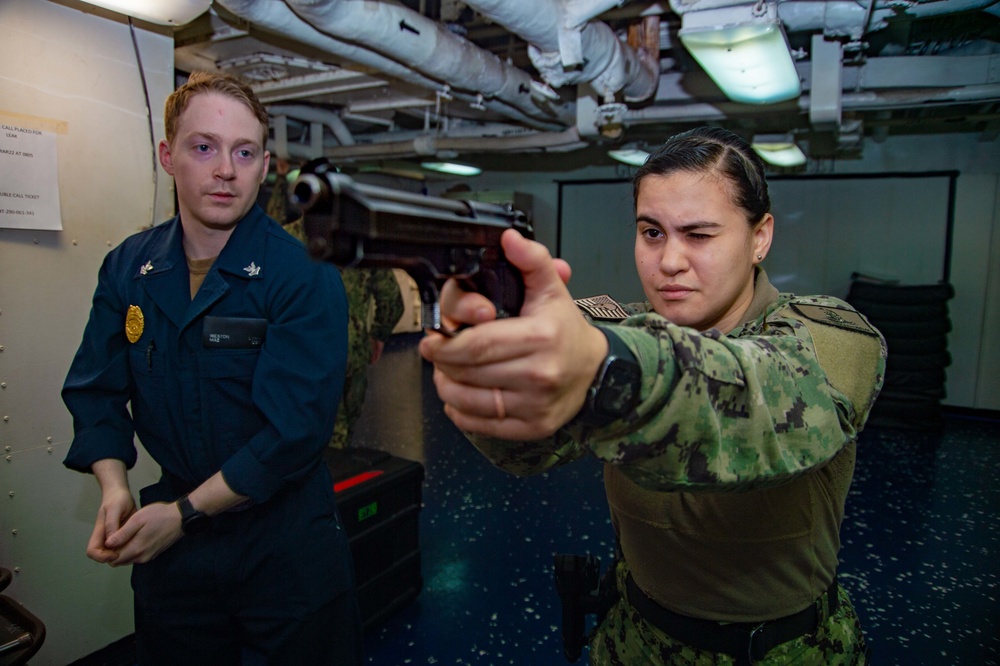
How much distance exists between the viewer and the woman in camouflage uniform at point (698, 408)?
1.94 feet

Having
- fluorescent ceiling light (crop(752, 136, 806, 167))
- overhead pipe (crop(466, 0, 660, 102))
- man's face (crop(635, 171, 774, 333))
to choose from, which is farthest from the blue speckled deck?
fluorescent ceiling light (crop(752, 136, 806, 167))

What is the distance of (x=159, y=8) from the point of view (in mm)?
1786

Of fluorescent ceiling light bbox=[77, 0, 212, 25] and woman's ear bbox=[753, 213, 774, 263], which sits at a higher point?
fluorescent ceiling light bbox=[77, 0, 212, 25]

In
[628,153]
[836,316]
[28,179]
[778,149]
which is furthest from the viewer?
[628,153]

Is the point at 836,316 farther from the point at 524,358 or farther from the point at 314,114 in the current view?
the point at 314,114

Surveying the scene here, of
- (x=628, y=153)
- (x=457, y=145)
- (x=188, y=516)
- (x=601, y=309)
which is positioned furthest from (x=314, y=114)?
(x=601, y=309)

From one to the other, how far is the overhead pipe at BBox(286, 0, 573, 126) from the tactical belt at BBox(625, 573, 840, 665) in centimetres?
185

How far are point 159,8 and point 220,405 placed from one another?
4.37ft

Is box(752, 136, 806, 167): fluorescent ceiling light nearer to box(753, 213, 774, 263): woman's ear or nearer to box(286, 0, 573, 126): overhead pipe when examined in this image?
box(286, 0, 573, 126): overhead pipe

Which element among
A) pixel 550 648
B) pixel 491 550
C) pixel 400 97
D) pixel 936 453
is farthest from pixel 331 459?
pixel 936 453

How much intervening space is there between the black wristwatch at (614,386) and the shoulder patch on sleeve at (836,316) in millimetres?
399

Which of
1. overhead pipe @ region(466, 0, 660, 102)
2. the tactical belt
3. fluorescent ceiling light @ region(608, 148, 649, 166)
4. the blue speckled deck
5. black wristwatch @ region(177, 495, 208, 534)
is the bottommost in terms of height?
the blue speckled deck

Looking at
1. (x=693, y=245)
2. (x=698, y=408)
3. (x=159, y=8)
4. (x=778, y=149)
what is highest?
(x=778, y=149)

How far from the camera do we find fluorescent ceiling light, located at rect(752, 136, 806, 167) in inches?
159
